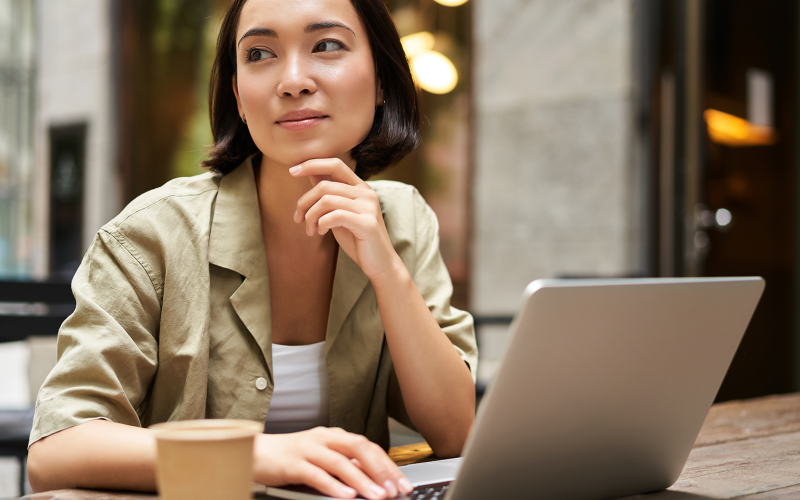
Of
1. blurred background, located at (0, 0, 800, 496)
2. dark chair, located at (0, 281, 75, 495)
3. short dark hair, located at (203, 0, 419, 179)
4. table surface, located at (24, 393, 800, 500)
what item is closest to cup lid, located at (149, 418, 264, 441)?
table surface, located at (24, 393, 800, 500)

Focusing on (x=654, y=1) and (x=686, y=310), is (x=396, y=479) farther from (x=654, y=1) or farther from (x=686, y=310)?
(x=654, y=1)

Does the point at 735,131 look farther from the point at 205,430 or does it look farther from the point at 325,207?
the point at 205,430

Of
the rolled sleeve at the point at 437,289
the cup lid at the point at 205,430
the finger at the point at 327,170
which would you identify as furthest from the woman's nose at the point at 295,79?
the cup lid at the point at 205,430

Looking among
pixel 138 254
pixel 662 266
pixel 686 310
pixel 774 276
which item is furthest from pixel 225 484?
pixel 774 276

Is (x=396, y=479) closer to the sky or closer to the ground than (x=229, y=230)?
closer to the ground

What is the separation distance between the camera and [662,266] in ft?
13.0

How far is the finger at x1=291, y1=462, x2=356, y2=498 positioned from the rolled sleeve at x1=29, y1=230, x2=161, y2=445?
14.3 inches

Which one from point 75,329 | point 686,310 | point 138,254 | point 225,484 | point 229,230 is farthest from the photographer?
point 229,230

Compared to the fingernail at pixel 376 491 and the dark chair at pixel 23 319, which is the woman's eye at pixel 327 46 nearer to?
the fingernail at pixel 376 491

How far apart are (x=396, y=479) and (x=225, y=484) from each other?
0.85ft

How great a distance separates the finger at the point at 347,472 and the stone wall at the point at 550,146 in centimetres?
336

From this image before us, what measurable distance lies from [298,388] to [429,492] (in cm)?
64

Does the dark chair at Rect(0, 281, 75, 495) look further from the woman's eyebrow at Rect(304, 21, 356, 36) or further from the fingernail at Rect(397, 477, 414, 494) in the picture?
the fingernail at Rect(397, 477, 414, 494)

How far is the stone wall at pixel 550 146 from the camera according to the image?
13.4 ft
